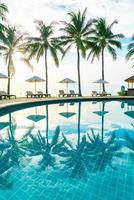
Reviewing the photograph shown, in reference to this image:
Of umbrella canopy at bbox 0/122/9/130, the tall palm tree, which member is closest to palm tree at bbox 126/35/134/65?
the tall palm tree

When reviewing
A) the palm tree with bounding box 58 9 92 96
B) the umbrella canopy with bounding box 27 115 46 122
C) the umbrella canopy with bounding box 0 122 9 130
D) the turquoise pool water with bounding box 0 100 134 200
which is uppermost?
the palm tree with bounding box 58 9 92 96

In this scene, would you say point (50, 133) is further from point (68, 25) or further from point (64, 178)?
point (68, 25)

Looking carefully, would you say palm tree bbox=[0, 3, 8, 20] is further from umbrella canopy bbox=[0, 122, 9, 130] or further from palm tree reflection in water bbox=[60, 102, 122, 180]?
palm tree reflection in water bbox=[60, 102, 122, 180]

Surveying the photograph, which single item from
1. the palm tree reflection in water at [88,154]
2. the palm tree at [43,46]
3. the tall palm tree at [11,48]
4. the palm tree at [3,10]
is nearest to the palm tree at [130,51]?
the palm tree at [43,46]

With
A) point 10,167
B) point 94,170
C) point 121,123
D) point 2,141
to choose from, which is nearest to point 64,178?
point 94,170

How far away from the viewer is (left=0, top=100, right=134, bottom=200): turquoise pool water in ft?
18.7

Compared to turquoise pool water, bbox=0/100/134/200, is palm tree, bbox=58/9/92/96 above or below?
above

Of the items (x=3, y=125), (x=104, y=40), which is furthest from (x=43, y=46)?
(x=3, y=125)

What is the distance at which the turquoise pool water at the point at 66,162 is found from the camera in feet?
18.7

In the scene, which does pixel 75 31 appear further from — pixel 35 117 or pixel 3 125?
pixel 3 125

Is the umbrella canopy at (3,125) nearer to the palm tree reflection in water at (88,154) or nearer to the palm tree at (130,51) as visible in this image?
the palm tree reflection in water at (88,154)

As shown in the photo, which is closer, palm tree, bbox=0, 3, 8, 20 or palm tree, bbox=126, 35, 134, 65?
palm tree, bbox=0, 3, 8, 20

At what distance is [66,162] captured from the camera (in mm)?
7734

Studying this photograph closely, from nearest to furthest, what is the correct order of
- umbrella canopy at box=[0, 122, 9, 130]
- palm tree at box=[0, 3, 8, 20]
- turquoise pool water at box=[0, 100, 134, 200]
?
1. turquoise pool water at box=[0, 100, 134, 200]
2. umbrella canopy at box=[0, 122, 9, 130]
3. palm tree at box=[0, 3, 8, 20]
